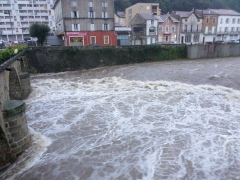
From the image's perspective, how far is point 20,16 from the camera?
5784 cm

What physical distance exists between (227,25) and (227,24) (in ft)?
0.79

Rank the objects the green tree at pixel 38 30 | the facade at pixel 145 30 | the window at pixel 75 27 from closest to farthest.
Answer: the green tree at pixel 38 30, the window at pixel 75 27, the facade at pixel 145 30

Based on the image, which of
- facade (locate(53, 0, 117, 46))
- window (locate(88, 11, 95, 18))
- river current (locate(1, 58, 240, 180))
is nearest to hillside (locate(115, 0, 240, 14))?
facade (locate(53, 0, 117, 46))

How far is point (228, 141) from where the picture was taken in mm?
7969

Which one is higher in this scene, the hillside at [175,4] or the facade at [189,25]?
the hillside at [175,4]

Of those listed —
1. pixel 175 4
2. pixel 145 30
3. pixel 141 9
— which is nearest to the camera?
pixel 145 30

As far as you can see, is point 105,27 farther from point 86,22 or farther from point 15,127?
point 15,127

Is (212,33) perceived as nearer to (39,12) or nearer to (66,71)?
(66,71)

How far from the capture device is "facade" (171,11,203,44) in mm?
45156

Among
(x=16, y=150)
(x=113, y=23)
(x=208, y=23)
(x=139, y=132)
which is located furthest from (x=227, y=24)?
(x=16, y=150)

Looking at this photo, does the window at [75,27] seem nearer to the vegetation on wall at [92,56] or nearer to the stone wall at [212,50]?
the vegetation on wall at [92,56]

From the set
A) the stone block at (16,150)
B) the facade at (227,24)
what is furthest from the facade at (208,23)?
the stone block at (16,150)

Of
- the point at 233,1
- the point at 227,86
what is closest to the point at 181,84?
the point at 227,86

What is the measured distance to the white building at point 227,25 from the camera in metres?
49.6
